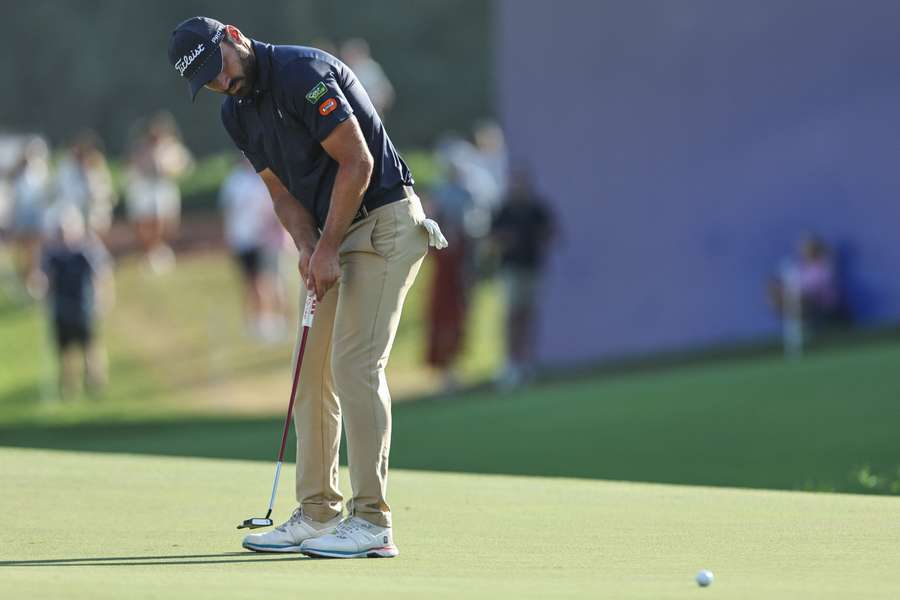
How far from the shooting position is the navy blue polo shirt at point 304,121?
22.7 ft

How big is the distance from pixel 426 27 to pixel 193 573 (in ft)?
137

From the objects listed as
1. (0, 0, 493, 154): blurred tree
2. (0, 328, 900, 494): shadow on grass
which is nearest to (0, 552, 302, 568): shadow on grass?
(0, 328, 900, 494): shadow on grass

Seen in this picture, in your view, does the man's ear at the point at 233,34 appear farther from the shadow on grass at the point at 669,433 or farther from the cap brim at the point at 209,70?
the shadow on grass at the point at 669,433

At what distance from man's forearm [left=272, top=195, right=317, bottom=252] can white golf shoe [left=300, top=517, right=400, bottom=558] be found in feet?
3.68

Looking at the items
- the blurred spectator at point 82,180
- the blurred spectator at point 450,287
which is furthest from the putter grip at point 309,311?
the blurred spectator at point 82,180

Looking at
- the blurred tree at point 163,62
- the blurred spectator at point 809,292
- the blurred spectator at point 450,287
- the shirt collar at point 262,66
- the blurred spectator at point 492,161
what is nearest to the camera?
the shirt collar at point 262,66

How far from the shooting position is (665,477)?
37.5 feet

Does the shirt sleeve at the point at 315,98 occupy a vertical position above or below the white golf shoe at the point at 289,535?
above

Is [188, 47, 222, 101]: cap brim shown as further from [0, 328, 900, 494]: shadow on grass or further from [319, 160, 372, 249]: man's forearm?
[0, 328, 900, 494]: shadow on grass

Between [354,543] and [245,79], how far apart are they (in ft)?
5.99

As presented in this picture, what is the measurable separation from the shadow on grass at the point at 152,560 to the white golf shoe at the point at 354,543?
0.07 meters

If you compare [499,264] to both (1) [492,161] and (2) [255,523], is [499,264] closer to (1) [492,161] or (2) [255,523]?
(1) [492,161]

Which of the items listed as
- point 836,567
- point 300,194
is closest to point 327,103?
point 300,194

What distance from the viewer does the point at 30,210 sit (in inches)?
959
